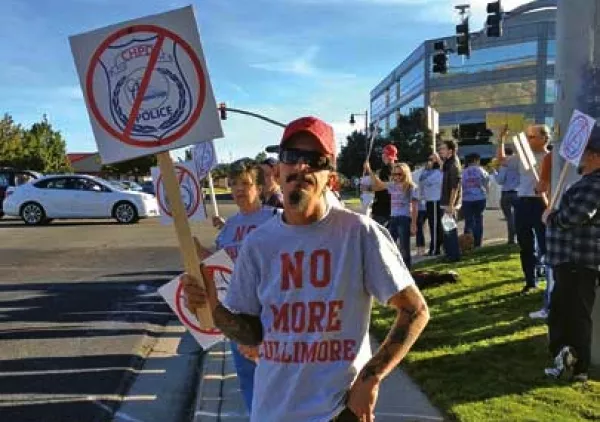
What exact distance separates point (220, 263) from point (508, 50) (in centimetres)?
8407

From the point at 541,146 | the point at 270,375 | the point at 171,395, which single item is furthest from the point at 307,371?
the point at 541,146

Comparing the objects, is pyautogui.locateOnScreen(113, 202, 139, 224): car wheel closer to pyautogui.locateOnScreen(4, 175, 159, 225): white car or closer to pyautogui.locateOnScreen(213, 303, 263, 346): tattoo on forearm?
pyautogui.locateOnScreen(4, 175, 159, 225): white car

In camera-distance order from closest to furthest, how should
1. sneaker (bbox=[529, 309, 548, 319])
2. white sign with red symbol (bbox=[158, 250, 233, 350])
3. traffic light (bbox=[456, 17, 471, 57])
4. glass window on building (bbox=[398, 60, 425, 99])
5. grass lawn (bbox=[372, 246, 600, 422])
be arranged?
white sign with red symbol (bbox=[158, 250, 233, 350]), grass lawn (bbox=[372, 246, 600, 422]), sneaker (bbox=[529, 309, 548, 319]), traffic light (bbox=[456, 17, 471, 57]), glass window on building (bbox=[398, 60, 425, 99])

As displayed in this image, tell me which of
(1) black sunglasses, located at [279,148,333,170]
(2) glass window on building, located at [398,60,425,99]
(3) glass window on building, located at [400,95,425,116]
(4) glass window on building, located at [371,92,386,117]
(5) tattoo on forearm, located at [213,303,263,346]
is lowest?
(5) tattoo on forearm, located at [213,303,263,346]

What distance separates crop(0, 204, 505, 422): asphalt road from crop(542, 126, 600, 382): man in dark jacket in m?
3.26

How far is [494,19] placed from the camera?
21141 millimetres

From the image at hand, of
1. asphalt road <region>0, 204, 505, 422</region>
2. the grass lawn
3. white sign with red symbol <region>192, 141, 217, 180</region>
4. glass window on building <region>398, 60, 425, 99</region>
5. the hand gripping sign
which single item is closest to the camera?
the hand gripping sign

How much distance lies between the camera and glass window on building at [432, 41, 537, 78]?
8088cm

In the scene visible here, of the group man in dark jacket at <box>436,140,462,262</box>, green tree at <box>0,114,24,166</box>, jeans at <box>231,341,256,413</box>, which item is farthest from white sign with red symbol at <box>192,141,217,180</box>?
green tree at <box>0,114,24,166</box>

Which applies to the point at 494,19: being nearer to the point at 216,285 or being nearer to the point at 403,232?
the point at 403,232

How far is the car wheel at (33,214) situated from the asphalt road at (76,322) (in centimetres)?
707

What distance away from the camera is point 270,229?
2.58 meters

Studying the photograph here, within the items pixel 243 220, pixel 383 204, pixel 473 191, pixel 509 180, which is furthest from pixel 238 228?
pixel 509 180

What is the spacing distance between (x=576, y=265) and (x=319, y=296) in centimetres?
322
